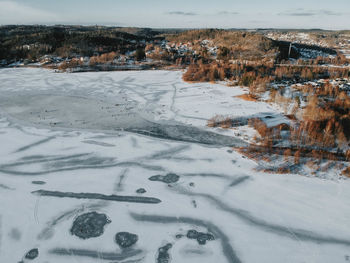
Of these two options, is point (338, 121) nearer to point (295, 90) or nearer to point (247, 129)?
point (247, 129)

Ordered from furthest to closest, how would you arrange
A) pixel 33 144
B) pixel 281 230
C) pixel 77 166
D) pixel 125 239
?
pixel 33 144, pixel 77 166, pixel 281 230, pixel 125 239

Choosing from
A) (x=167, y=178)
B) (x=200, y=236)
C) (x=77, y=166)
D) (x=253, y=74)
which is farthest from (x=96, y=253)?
(x=253, y=74)

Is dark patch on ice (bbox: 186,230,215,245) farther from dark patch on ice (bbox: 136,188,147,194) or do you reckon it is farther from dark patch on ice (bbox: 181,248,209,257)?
dark patch on ice (bbox: 136,188,147,194)

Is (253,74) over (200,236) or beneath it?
over

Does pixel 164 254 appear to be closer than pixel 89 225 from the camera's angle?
Yes

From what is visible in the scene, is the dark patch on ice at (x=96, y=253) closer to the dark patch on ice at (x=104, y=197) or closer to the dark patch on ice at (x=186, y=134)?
the dark patch on ice at (x=104, y=197)

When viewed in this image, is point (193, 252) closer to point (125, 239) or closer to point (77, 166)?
point (125, 239)

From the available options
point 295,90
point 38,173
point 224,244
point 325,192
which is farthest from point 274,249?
point 295,90
